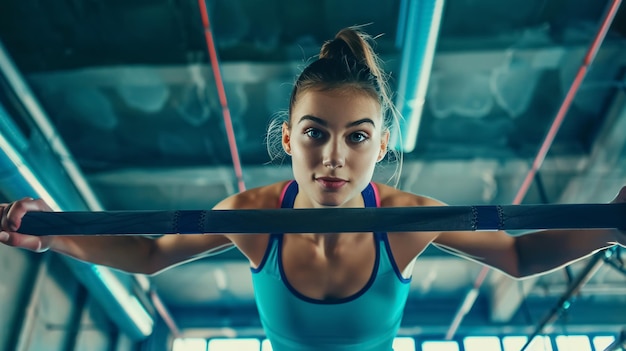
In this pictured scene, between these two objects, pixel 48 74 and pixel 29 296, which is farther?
pixel 29 296

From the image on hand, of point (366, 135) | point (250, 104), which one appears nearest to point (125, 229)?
point (366, 135)

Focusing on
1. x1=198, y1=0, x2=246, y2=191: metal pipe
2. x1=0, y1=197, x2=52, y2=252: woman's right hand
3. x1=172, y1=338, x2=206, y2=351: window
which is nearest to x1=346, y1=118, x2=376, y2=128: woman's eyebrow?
x1=0, y1=197, x2=52, y2=252: woman's right hand

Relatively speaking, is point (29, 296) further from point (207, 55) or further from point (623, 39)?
point (623, 39)

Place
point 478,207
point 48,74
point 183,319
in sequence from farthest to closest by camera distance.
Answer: point 183,319
point 48,74
point 478,207

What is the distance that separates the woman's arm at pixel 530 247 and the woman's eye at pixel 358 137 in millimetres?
463

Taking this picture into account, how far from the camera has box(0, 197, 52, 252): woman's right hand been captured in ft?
4.26

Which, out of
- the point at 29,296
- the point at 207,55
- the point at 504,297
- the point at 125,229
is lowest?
the point at 125,229

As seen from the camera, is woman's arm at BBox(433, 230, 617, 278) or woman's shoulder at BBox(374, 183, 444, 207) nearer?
woman's arm at BBox(433, 230, 617, 278)

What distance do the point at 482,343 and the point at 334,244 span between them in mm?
5392

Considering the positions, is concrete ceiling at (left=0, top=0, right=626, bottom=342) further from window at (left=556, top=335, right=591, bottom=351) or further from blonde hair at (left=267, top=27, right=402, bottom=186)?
window at (left=556, top=335, right=591, bottom=351)

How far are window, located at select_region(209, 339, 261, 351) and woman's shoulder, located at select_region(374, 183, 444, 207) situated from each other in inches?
207

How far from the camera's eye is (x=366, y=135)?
137cm

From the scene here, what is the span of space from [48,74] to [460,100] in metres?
2.85

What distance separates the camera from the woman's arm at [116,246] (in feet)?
4.36
